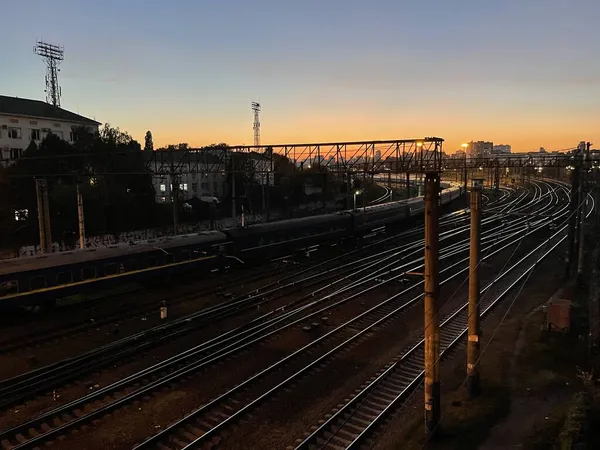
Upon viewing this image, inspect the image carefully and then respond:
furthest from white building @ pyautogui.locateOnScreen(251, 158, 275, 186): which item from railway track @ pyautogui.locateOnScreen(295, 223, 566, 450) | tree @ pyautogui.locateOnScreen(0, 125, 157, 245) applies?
railway track @ pyautogui.locateOnScreen(295, 223, 566, 450)

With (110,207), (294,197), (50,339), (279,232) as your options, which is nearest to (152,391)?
(50,339)

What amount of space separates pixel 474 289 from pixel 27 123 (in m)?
57.1

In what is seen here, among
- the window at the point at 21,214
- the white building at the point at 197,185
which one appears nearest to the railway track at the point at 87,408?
the window at the point at 21,214

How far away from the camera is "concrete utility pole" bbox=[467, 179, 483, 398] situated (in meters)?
11.5

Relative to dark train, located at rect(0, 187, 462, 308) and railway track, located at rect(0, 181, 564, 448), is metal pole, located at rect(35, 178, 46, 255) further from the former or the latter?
railway track, located at rect(0, 181, 564, 448)

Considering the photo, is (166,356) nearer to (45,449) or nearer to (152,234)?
(45,449)

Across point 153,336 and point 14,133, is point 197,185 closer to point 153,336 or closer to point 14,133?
point 14,133

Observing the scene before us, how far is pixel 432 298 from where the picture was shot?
400 inches

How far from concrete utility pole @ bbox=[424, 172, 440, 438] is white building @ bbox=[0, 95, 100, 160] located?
47406 mm

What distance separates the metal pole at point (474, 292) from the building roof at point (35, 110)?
181 feet

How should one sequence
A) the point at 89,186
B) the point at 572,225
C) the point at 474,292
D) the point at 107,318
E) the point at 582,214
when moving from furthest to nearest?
the point at 89,186 → the point at 572,225 → the point at 582,214 → the point at 107,318 → the point at 474,292

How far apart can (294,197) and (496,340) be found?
2094 inches

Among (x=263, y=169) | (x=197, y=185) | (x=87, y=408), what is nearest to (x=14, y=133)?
(x=197, y=185)

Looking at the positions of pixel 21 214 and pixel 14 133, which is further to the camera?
pixel 14 133
